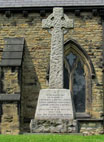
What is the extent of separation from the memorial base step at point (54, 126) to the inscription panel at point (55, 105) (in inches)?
5.6

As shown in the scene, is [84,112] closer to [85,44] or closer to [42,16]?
[85,44]

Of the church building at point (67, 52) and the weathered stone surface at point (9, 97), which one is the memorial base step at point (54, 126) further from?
the church building at point (67, 52)

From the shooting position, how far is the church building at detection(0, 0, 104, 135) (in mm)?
12391

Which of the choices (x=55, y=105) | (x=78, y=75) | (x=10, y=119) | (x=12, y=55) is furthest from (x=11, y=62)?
(x=55, y=105)

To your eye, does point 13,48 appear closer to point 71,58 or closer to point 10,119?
point 71,58

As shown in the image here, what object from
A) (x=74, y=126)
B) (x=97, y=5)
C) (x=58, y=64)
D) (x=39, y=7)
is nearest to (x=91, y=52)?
(x=97, y=5)

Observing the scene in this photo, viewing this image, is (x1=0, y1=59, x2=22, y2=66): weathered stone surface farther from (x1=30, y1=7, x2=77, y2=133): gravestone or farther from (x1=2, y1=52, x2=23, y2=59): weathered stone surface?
(x1=30, y1=7, x2=77, y2=133): gravestone

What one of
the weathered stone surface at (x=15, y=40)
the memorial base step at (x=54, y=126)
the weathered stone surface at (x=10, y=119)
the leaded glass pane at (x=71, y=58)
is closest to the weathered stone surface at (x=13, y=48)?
the weathered stone surface at (x=15, y=40)

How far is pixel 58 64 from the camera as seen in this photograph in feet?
28.0

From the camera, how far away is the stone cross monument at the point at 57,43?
27.7ft

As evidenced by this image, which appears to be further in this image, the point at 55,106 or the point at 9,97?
the point at 9,97

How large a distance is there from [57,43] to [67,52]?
458cm

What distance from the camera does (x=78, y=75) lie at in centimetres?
1316

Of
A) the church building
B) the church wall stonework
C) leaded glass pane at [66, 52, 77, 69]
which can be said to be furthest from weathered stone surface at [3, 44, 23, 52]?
leaded glass pane at [66, 52, 77, 69]
